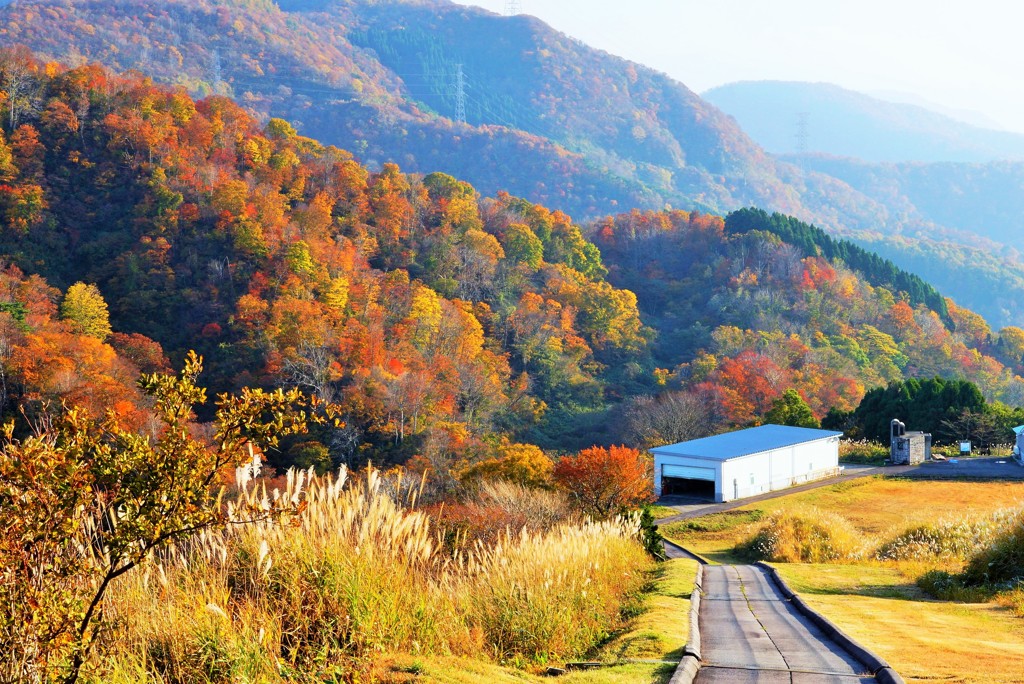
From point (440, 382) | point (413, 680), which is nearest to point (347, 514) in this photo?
point (413, 680)

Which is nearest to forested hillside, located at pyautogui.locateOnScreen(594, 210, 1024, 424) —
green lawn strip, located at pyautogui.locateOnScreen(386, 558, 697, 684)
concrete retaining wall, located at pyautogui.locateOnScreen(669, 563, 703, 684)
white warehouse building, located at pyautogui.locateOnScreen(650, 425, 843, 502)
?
white warehouse building, located at pyautogui.locateOnScreen(650, 425, 843, 502)

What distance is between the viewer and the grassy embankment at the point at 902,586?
7.83m

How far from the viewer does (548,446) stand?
193 feet

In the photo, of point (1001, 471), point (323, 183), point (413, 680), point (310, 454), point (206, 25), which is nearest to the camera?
point (413, 680)

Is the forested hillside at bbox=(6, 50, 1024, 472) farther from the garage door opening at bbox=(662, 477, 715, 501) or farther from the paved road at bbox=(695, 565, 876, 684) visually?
the paved road at bbox=(695, 565, 876, 684)

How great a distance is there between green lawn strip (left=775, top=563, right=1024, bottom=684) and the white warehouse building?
22294 millimetres

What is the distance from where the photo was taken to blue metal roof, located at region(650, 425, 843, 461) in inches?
1513

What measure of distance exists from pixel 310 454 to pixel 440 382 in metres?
14.5

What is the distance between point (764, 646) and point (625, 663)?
5.68 feet

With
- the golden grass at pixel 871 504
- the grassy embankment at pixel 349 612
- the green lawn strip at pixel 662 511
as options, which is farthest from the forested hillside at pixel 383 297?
the grassy embankment at pixel 349 612

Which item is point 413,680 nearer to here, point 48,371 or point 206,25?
point 48,371

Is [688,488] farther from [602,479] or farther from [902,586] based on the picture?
[902,586]

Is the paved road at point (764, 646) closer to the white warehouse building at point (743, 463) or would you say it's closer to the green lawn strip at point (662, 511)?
the green lawn strip at point (662, 511)

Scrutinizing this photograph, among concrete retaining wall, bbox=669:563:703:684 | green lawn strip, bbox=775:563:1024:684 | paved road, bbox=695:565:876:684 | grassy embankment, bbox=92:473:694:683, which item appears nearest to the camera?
grassy embankment, bbox=92:473:694:683
